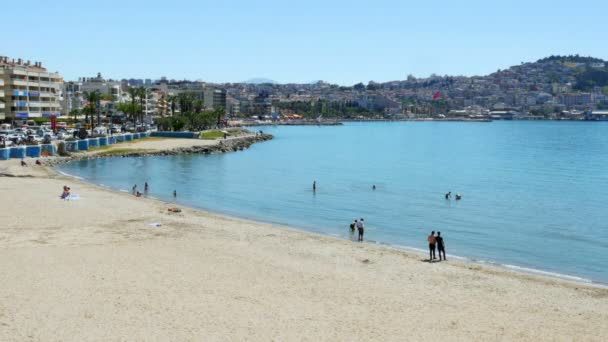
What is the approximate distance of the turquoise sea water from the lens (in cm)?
3136

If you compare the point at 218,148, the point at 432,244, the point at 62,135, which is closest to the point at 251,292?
the point at 432,244

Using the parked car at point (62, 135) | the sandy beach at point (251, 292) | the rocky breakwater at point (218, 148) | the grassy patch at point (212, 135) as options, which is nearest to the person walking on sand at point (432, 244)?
the sandy beach at point (251, 292)

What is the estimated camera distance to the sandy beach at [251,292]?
53.1 ft

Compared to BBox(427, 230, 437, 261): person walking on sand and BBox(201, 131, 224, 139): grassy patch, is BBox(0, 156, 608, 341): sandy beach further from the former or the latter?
BBox(201, 131, 224, 139): grassy patch

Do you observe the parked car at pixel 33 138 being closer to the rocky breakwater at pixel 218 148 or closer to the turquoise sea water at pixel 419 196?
the turquoise sea water at pixel 419 196

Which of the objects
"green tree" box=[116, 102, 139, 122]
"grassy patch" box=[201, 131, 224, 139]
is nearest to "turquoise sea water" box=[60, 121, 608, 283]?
"grassy patch" box=[201, 131, 224, 139]

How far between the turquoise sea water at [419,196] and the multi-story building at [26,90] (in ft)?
95.1

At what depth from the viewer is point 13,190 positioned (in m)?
40.6

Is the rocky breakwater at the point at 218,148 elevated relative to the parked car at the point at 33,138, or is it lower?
lower

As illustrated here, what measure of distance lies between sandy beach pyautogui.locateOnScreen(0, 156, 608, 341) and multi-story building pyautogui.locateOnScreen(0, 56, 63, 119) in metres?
69.8

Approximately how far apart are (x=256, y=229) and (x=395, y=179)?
31588 millimetres

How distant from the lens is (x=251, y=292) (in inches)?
770

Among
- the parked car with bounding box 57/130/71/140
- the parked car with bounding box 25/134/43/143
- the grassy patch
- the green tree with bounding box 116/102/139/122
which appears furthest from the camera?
the green tree with bounding box 116/102/139/122

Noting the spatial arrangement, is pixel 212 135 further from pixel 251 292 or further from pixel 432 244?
pixel 251 292
